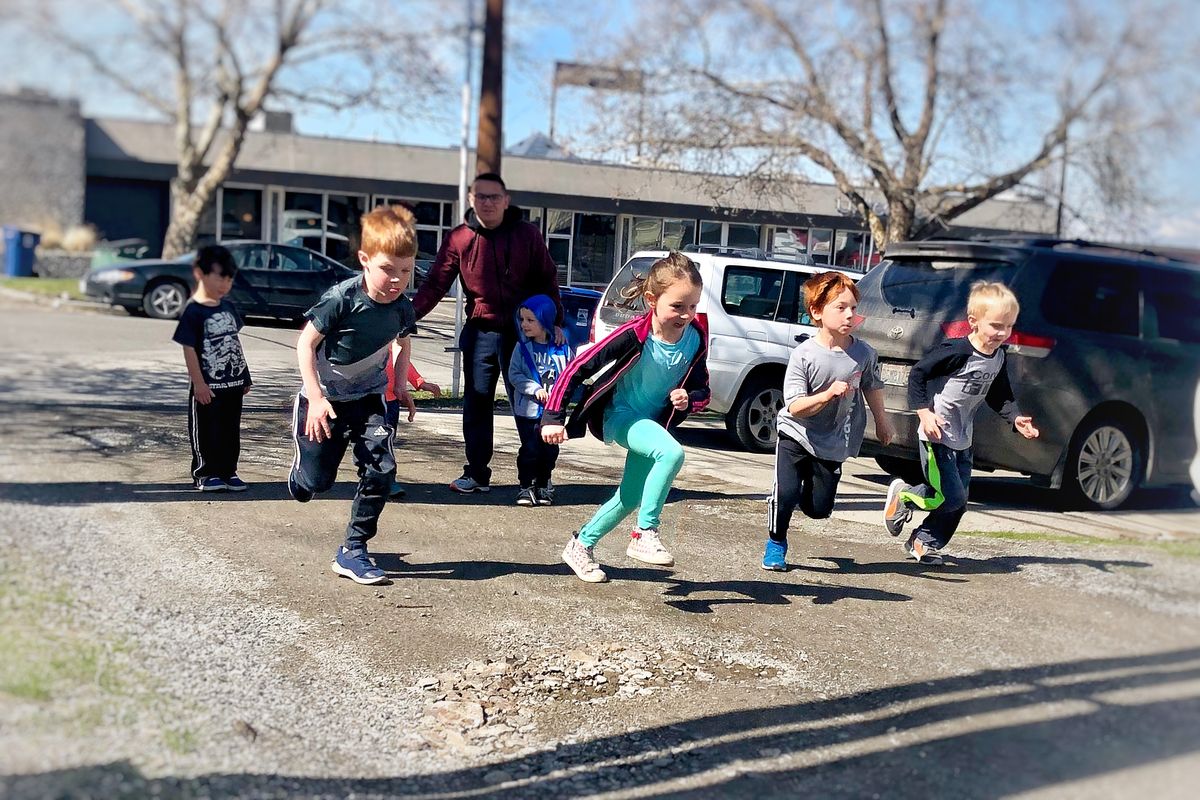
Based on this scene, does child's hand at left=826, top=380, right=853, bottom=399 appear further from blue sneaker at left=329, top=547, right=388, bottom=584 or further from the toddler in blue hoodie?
blue sneaker at left=329, top=547, right=388, bottom=584

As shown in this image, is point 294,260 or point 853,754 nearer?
point 853,754

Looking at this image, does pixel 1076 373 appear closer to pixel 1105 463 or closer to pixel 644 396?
pixel 1105 463

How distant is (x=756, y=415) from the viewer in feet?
31.2

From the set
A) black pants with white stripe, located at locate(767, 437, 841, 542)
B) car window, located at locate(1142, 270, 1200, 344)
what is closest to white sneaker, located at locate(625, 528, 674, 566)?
black pants with white stripe, located at locate(767, 437, 841, 542)

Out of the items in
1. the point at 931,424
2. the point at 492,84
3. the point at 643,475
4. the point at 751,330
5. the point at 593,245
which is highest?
the point at 492,84

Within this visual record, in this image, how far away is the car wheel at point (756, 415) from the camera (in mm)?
9461

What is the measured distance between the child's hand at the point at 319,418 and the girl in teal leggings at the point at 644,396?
A: 2.85 feet

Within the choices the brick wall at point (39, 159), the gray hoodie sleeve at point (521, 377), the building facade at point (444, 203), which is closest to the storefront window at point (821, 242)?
the building facade at point (444, 203)

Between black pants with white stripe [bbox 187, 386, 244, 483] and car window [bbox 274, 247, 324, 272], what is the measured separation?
1.32 metres

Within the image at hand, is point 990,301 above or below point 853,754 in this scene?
above

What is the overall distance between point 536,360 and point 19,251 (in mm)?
3760

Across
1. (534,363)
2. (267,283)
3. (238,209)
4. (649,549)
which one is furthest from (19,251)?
(267,283)

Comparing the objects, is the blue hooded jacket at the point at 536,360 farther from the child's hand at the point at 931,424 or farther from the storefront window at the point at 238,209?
the child's hand at the point at 931,424

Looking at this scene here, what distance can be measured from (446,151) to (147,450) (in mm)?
3248
